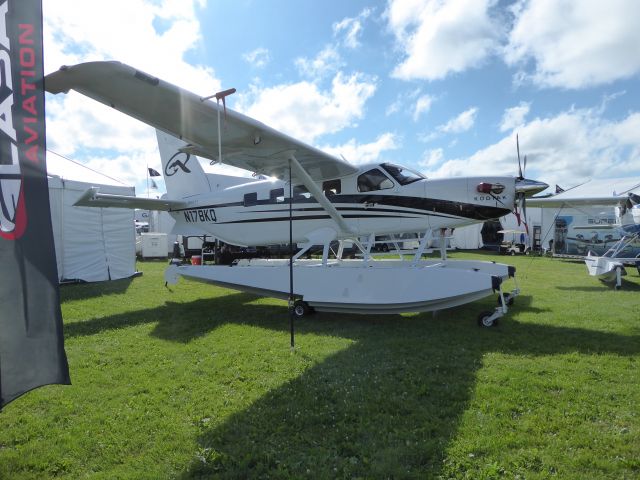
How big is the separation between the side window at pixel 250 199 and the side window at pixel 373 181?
261 cm

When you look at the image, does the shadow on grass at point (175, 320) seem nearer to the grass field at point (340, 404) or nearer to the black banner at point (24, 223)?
the grass field at point (340, 404)

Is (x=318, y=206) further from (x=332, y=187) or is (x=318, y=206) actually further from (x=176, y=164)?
(x=176, y=164)

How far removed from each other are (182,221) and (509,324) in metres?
8.31

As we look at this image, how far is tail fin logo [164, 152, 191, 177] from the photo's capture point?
11.0 metres

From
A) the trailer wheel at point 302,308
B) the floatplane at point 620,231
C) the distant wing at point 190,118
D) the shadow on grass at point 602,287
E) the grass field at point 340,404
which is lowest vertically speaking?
the shadow on grass at point 602,287

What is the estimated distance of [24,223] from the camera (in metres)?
2.72

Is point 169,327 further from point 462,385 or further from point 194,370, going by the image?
point 462,385

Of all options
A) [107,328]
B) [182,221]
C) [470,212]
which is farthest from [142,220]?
[470,212]

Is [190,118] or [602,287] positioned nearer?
[190,118]

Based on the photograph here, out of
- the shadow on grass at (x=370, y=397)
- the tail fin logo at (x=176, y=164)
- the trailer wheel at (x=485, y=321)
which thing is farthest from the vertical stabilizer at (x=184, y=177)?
the trailer wheel at (x=485, y=321)

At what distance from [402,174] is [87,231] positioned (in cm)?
1052

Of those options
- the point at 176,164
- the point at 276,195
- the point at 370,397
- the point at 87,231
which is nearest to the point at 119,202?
the point at 176,164

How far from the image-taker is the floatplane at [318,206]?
510 centimetres

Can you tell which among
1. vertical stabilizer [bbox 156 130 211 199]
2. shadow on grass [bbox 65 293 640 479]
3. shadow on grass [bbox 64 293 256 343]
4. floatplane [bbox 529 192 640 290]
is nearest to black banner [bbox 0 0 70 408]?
shadow on grass [bbox 65 293 640 479]
